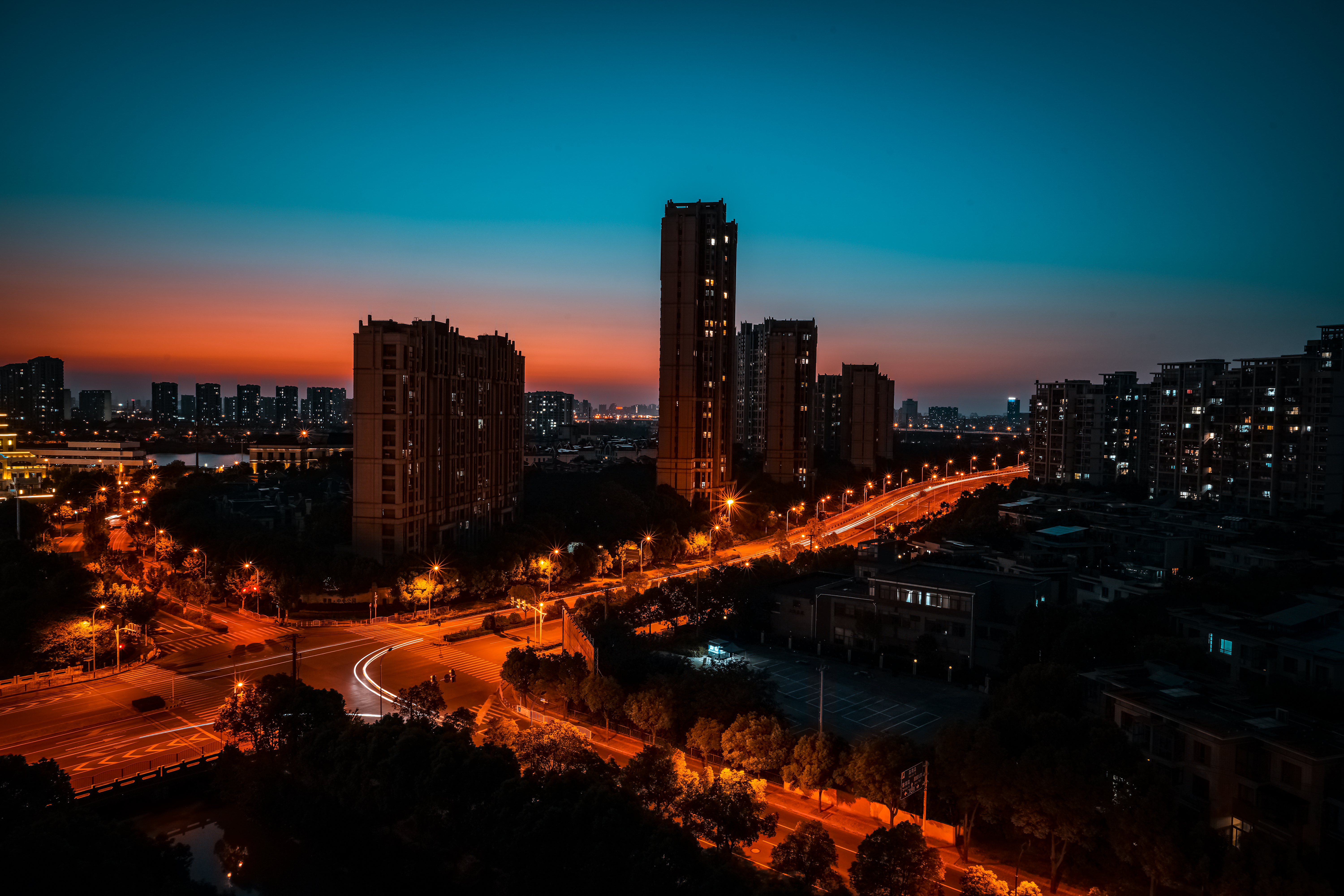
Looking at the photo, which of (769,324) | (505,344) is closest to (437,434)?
(505,344)

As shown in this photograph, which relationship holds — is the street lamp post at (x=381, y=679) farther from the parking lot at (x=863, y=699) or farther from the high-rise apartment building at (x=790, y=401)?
the high-rise apartment building at (x=790, y=401)

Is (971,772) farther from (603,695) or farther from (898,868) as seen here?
(603,695)

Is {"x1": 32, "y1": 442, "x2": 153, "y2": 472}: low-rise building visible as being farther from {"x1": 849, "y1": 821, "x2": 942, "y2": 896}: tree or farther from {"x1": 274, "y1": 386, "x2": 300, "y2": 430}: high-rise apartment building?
{"x1": 274, "y1": 386, "x2": 300, "y2": 430}: high-rise apartment building

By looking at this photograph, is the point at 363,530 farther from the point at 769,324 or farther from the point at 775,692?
the point at 769,324

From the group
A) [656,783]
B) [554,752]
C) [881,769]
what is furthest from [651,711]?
[881,769]

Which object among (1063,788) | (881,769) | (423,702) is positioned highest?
(1063,788)

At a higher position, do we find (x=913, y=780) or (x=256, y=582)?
(x=913, y=780)

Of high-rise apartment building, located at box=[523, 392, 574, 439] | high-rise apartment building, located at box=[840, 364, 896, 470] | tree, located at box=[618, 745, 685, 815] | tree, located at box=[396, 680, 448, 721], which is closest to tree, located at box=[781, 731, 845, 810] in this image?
tree, located at box=[618, 745, 685, 815]
